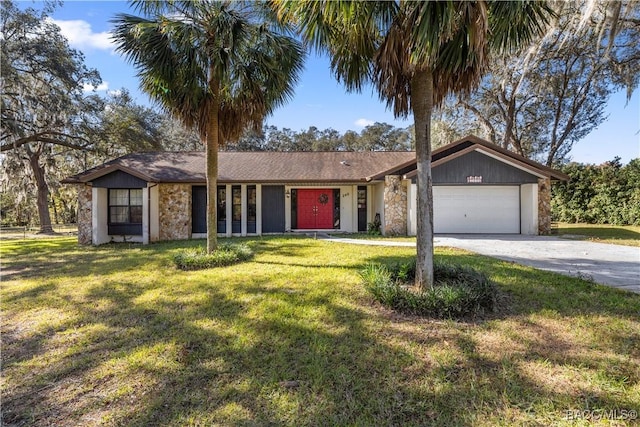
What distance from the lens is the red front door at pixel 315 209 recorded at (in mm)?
15406

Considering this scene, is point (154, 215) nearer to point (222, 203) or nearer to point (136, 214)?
point (136, 214)

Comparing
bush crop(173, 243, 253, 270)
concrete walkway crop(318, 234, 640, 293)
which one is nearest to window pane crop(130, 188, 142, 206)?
bush crop(173, 243, 253, 270)

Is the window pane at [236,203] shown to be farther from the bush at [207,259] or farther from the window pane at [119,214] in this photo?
the bush at [207,259]

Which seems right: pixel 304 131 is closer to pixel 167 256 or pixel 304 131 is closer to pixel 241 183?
pixel 241 183

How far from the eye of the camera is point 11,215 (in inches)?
1318

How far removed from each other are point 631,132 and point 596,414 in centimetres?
949

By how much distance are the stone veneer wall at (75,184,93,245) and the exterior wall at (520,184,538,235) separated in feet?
59.1

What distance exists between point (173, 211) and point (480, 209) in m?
13.3

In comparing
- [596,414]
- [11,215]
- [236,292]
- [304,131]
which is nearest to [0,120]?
[236,292]

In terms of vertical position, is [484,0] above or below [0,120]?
below

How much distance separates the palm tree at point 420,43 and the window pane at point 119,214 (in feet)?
38.2

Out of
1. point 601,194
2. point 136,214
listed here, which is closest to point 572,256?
point 601,194

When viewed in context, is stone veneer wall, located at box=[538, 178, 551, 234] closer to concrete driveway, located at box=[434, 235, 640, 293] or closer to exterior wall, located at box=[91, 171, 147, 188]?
concrete driveway, located at box=[434, 235, 640, 293]

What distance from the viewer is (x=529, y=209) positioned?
42.8 ft
